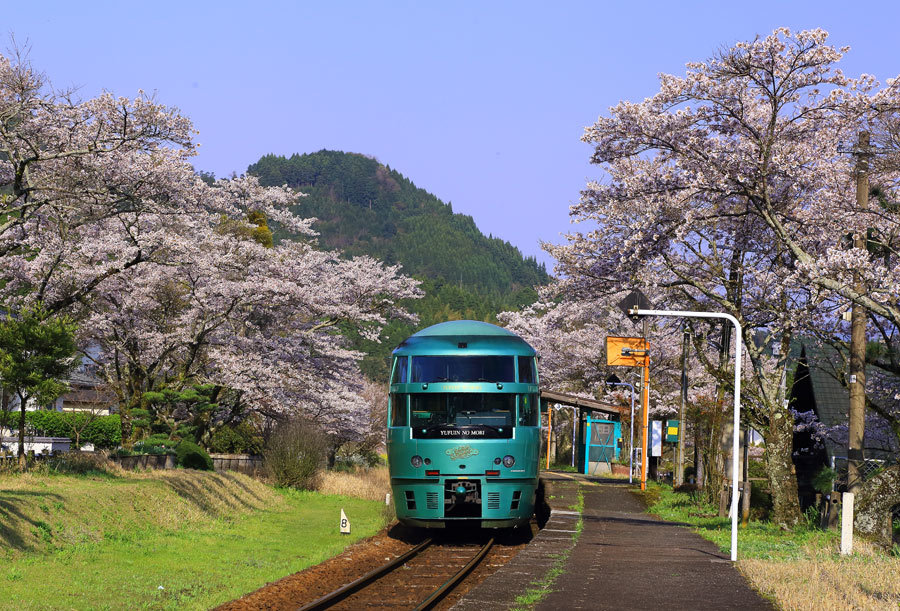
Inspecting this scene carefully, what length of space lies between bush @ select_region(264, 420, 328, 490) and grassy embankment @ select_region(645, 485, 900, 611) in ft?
54.4

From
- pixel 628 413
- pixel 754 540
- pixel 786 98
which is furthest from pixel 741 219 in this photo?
pixel 628 413

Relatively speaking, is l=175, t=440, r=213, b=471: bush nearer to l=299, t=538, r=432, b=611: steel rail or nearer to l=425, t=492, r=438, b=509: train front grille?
l=425, t=492, r=438, b=509: train front grille

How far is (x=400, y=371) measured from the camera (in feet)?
71.6

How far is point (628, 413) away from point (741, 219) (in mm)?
26173

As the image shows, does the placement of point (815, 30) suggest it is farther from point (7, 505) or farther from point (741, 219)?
point (7, 505)

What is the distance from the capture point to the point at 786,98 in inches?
811

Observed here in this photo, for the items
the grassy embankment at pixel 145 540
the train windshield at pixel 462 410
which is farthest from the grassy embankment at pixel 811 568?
the grassy embankment at pixel 145 540

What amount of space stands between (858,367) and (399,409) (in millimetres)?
9910

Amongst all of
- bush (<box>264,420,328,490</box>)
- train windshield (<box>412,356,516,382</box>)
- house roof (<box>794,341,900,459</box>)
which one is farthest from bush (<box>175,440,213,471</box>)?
house roof (<box>794,341,900,459</box>)

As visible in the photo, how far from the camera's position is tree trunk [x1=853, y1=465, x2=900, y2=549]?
2044 cm

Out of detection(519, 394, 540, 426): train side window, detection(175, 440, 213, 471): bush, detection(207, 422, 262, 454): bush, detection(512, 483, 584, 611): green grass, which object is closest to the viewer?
detection(512, 483, 584, 611): green grass

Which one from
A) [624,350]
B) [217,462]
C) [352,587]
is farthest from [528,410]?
[217,462]

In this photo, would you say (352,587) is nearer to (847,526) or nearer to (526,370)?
(526,370)

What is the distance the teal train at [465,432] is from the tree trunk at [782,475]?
5.94 m
